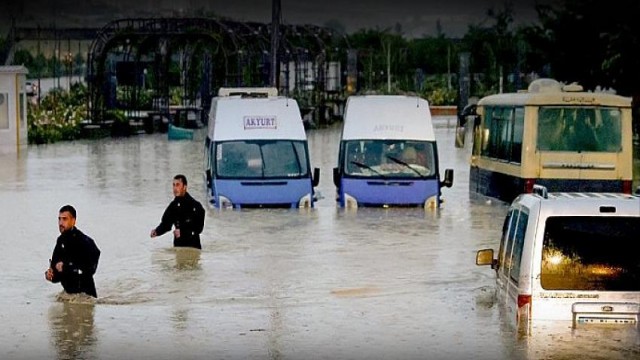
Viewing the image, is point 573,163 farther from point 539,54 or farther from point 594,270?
point 539,54

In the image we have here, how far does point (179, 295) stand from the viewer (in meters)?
18.7

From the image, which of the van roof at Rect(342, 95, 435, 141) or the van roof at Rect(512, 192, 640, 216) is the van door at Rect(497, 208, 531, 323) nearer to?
the van roof at Rect(512, 192, 640, 216)

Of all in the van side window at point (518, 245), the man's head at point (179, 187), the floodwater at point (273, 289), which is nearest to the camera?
the van side window at point (518, 245)

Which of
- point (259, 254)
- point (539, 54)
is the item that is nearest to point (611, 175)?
point (259, 254)

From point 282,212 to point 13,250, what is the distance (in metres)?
7.45

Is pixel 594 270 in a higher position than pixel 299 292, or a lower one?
higher

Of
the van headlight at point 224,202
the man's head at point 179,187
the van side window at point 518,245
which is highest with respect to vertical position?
the van side window at point 518,245

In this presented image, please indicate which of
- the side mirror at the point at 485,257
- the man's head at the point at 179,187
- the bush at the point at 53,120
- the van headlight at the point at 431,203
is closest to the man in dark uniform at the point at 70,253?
the man's head at the point at 179,187

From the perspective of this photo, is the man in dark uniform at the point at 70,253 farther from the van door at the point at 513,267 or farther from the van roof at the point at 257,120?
the van roof at the point at 257,120

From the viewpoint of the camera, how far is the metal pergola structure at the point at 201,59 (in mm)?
62188

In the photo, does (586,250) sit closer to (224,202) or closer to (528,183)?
(528,183)

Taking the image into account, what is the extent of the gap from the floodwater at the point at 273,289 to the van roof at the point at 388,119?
168 centimetres

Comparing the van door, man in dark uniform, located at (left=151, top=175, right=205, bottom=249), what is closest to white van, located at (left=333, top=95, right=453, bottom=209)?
man in dark uniform, located at (left=151, top=175, right=205, bottom=249)

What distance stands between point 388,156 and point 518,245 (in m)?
17.9
